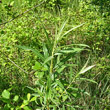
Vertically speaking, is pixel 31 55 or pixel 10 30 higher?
pixel 10 30

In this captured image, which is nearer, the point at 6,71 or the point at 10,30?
the point at 6,71

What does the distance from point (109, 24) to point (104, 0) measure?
1.28 ft

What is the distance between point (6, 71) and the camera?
2.35 m

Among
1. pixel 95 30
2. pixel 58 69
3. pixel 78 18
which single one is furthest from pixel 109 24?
pixel 58 69

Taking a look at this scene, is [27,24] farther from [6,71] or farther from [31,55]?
[6,71]

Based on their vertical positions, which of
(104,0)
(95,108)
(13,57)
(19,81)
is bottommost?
(95,108)

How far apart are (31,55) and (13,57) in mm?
271

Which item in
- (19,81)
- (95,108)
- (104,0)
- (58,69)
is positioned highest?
(104,0)

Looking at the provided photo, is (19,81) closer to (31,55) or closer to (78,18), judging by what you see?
(31,55)

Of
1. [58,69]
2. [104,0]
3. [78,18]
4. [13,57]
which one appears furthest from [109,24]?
[58,69]

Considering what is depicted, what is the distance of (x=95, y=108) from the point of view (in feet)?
6.32

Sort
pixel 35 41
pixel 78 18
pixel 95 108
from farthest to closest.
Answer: pixel 78 18
pixel 35 41
pixel 95 108

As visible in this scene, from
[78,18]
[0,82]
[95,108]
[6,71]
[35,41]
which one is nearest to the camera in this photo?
[95,108]

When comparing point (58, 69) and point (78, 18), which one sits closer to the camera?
point (58, 69)
